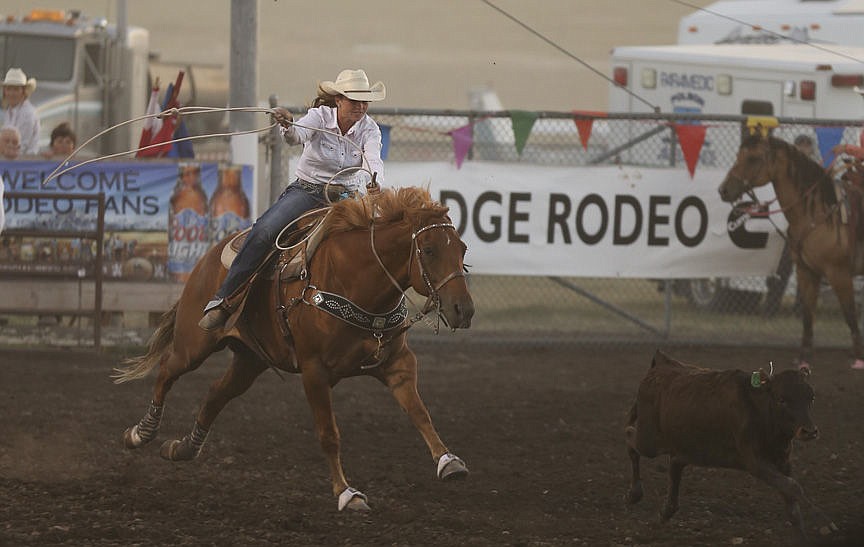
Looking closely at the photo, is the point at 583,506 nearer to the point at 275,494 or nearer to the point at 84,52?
the point at 275,494

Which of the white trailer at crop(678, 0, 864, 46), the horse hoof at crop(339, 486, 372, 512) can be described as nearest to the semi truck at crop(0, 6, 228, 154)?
the white trailer at crop(678, 0, 864, 46)

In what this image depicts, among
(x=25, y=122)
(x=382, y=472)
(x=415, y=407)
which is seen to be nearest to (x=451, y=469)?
(x=415, y=407)

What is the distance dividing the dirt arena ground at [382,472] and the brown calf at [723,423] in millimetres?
279

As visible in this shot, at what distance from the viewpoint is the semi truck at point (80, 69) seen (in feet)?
58.2

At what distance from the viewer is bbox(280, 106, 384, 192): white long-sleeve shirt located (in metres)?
7.14

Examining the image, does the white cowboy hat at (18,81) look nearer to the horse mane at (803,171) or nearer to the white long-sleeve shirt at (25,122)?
the white long-sleeve shirt at (25,122)

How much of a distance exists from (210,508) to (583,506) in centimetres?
189

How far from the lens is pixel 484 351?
42.6 feet

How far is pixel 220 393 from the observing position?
7555 mm

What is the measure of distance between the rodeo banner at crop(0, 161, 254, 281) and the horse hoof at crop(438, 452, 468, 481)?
5891 mm

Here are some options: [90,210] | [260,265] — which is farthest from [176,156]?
[260,265]

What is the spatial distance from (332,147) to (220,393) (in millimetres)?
1497

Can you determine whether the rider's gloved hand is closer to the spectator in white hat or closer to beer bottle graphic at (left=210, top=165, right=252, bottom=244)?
beer bottle graphic at (left=210, top=165, right=252, bottom=244)

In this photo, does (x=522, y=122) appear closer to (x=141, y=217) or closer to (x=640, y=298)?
(x=141, y=217)
